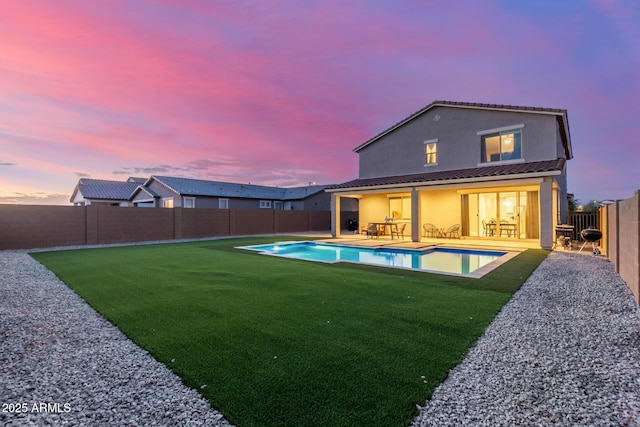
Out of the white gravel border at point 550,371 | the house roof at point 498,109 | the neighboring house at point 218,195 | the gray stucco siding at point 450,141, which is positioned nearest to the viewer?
the white gravel border at point 550,371

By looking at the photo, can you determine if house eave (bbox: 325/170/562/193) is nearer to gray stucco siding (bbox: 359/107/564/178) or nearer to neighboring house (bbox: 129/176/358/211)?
gray stucco siding (bbox: 359/107/564/178)

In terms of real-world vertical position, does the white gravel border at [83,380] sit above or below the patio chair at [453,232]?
below

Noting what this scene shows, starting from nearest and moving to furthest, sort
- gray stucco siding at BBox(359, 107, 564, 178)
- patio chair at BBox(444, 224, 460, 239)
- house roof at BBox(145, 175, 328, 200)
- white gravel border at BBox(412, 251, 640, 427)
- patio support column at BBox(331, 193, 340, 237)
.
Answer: white gravel border at BBox(412, 251, 640, 427) < gray stucco siding at BBox(359, 107, 564, 178) < patio chair at BBox(444, 224, 460, 239) < patio support column at BBox(331, 193, 340, 237) < house roof at BBox(145, 175, 328, 200)

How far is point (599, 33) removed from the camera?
61.0 feet

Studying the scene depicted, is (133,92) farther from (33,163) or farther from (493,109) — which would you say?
(493,109)

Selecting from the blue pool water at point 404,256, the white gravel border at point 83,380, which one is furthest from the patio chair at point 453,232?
the white gravel border at point 83,380

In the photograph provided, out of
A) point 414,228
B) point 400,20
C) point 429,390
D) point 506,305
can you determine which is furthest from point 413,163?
point 429,390

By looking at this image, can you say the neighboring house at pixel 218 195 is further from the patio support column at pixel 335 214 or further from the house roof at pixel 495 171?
the house roof at pixel 495 171

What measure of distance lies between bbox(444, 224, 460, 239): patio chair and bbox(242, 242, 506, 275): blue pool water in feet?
13.7

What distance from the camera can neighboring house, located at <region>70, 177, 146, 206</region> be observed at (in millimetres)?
31297

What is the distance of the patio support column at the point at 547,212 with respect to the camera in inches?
470

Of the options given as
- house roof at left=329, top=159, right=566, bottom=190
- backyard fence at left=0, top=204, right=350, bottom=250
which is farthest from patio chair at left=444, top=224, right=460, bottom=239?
backyard fence at left=0, top=204, right=350, bottom=250

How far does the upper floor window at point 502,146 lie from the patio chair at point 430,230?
14.7 ft

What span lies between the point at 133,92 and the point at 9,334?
1383 centimetres
